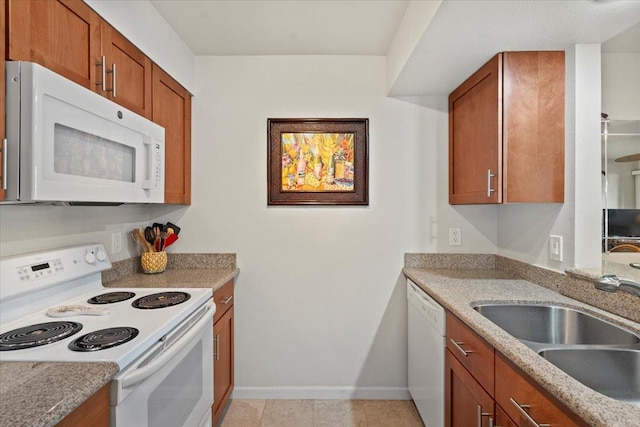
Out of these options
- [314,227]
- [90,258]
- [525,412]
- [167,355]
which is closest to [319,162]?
[314,227]

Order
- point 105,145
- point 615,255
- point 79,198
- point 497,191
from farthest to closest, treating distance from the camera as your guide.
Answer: point 497,191, point 615,255, point 105,145, point 79,198

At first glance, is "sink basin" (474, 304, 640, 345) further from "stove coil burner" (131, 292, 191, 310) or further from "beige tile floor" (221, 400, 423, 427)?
"stove coil burner" (131, 292, 191, 310)

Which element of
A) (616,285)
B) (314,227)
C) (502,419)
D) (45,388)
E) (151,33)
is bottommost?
(502,419)

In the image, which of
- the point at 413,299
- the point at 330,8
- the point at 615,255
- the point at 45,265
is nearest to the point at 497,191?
the point at 615,255

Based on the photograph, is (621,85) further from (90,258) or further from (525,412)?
(90,258)

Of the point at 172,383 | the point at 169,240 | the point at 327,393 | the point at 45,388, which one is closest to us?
the point at 45,388

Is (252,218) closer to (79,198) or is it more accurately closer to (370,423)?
(79,198)

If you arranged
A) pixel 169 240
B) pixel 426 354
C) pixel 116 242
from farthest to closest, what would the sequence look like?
1. pixel 169 240
2. pixel 116 242
3. pixel 426 354

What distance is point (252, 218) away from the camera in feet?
7.90

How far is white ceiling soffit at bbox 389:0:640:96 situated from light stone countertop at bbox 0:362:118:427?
165 cm

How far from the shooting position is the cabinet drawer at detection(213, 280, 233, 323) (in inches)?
78.2

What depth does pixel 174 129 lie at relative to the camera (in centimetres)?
214

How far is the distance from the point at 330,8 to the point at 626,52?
145cm

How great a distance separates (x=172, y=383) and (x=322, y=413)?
1.25 meters
